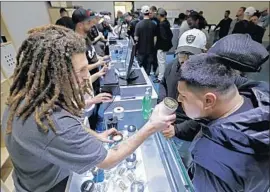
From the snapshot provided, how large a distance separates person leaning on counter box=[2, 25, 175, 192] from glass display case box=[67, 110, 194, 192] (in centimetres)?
22

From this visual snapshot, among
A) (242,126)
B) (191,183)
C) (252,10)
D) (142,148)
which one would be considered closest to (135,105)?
(142,148)

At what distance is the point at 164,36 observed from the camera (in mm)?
2371

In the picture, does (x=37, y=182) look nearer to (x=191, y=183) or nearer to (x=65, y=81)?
(x=65, y=81)

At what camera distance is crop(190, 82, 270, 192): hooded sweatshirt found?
53cm

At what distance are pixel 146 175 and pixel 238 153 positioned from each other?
1.67 feet

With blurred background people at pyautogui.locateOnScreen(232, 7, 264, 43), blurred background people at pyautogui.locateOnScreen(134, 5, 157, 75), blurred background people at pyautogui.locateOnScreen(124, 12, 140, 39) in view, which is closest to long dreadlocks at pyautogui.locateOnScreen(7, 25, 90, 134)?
blurred background people at pyautogui.locateOnScreen(232, 7, 264, 43)

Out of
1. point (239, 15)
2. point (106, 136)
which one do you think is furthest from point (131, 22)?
point (106, 136)

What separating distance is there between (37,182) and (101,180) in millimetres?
283

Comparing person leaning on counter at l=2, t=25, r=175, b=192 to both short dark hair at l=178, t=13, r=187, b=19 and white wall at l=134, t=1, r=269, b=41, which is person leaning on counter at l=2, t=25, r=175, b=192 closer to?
white wall at l=134, t=1, r=269, b=41

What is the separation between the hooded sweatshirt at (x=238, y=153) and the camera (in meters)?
0.53

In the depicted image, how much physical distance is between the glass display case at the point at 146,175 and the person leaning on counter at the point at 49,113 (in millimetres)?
223

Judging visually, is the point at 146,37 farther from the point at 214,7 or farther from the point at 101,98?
the point at 101,98

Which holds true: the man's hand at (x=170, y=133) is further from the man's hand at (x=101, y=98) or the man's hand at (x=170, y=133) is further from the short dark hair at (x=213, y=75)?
the man's hand at (x=101, y=98)

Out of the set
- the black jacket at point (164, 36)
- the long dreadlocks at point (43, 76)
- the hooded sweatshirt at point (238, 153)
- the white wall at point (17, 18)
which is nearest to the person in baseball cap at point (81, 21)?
the white wall at point (17, 18)
